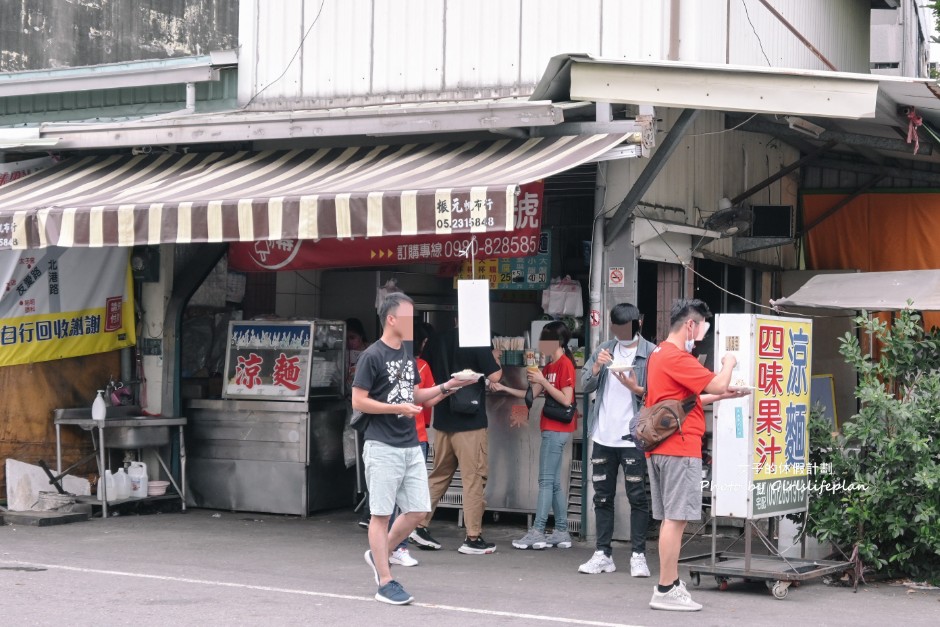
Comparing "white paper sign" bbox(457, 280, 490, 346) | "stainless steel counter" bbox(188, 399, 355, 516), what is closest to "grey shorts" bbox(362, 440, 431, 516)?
"white paper sign" bbox(457, 280, 490, 346)

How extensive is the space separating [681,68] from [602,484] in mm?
3161

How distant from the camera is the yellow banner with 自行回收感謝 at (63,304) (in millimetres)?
11148

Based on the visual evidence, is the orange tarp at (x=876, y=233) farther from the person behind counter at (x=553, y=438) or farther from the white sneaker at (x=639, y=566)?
the white sneaker at (x=639, y=566)

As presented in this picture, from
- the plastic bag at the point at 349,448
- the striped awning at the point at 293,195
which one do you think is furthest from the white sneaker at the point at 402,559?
the plastic bag at the point at 349,448

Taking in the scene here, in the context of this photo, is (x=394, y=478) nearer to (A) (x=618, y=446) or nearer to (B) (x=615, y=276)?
(A) (x=618, y=446)

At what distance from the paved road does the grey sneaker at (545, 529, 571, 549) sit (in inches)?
3.2

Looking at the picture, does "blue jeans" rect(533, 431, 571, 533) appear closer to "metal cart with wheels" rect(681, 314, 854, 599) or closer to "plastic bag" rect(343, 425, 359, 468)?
"metal cart with wheels" rect(681, 314, 854, 599)

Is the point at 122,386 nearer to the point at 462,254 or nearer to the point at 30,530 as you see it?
the point at 30,530

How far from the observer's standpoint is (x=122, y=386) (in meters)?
12.1

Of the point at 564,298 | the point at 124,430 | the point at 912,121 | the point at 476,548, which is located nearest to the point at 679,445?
the point at 476,548

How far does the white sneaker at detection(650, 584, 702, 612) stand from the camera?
24.2ft

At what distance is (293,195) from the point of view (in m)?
8.98

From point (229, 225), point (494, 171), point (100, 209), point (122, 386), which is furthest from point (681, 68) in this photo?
point (122, 386)

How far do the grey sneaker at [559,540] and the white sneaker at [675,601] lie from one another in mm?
2674
